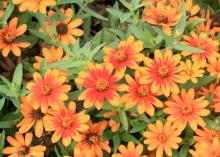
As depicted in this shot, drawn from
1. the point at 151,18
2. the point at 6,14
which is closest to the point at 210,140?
the point at 151,18

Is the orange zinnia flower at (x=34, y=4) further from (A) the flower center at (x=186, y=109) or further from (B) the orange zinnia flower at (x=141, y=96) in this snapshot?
(A) the flower center at (x=186, y=109)

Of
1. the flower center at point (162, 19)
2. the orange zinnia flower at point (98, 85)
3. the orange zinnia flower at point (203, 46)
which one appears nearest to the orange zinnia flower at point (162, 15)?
the flower center at point (162, 19)

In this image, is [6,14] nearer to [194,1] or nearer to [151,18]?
[151,18]

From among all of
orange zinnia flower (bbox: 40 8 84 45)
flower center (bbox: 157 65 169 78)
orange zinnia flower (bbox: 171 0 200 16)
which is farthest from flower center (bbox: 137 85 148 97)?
orange zinnia flower (bbox: 171 0 200 16)

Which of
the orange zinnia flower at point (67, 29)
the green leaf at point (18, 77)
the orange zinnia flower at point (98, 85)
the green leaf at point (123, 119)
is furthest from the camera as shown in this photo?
the orange zinnia flower at point (67, 29)

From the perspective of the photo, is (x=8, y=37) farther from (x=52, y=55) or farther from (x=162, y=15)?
(x=162, y=15)

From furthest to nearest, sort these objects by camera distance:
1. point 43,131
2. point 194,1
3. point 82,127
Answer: point 194,1
point 43,131
point 82,127

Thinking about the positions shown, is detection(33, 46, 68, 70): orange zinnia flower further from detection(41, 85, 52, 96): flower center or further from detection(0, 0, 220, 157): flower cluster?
detection(41, 85, 52, 96): flower center
